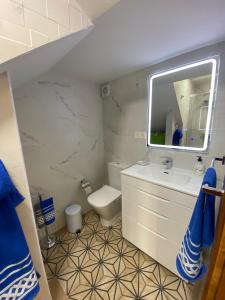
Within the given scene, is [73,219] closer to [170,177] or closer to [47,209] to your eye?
[47,209]

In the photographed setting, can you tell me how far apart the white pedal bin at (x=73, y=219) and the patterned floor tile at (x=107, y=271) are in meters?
0.08

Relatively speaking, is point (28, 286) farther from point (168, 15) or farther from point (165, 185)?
point (168, 15)

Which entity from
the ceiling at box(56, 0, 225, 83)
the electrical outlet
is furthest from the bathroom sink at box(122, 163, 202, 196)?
the ceiling at box(56, 0, 225, 83)

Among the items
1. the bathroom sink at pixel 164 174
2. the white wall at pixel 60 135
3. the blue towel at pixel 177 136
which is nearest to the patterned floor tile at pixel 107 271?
the white wall at pixel 60 135

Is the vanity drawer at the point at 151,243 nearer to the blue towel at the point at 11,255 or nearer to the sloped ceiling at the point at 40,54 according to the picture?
the blue towel at the point at 11,255

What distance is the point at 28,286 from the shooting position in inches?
31.4

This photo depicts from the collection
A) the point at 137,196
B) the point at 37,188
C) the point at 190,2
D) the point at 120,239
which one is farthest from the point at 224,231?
the point at 37,188

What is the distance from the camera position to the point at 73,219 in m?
1.81

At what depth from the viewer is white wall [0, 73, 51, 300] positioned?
0.76m

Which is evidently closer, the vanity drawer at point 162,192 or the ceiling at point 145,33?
the ceiling at point 145,33

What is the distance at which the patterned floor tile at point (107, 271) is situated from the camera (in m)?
1.20

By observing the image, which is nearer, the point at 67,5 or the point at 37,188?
the point at 67,5

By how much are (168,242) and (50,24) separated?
172cm

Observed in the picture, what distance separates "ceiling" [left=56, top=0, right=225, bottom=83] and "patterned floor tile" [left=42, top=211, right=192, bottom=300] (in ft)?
6.69
